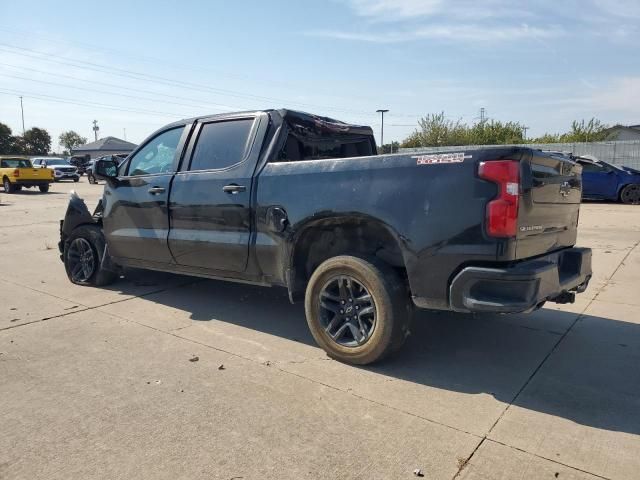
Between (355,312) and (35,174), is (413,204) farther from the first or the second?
(35,174)

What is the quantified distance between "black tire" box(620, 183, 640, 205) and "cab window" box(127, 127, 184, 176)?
1590cm

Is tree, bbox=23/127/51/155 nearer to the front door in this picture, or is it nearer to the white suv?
the white suv

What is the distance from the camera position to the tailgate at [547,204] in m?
3.29

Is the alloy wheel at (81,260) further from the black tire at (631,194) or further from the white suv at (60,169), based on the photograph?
the white suv at (60,169)

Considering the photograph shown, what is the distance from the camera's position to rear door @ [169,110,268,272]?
4.50 m

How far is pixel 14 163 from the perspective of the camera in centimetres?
2541

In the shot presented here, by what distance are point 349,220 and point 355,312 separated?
69cm

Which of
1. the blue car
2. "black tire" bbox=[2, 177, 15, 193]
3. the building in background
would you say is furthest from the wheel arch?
the building in background

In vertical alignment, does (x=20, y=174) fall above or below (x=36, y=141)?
below

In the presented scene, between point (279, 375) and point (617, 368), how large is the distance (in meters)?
2.50

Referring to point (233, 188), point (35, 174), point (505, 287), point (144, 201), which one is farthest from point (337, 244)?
point (35, 174)

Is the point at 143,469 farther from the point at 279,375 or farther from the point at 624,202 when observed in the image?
the point at 624,202

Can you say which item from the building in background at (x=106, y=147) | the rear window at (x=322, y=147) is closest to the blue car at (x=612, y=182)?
the rear window at (x=322, y=147)

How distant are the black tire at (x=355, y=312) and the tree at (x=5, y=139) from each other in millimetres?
85285
